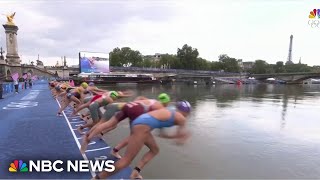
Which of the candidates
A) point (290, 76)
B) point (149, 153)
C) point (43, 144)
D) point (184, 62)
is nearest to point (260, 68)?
point (290, 76)

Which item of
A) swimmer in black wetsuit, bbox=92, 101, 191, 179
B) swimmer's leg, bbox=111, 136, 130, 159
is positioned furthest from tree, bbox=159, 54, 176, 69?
swimmer in black wetsuit, bbox=92, 101, 191, 179

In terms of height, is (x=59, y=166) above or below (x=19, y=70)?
above

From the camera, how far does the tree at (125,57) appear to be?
12731 cm

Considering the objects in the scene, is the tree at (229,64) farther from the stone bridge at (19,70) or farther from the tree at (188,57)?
the stone bridge at (19,70)

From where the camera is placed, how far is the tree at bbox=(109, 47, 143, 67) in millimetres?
127312

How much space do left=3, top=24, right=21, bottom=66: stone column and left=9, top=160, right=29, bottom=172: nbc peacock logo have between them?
3590 inches

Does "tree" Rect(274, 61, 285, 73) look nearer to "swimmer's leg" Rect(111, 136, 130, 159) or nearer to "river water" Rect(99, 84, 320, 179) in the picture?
"river water" Rect(99, 84, 320, 179)

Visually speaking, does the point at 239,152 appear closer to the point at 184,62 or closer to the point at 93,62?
the point at 93,62

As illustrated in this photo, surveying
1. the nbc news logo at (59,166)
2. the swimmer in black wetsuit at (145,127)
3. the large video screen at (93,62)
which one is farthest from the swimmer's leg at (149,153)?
the large video screen at (93,62)

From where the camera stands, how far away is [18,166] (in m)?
7.59

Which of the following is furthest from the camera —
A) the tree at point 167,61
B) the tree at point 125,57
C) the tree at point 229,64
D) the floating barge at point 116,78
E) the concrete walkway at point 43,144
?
the tree at point 229,64

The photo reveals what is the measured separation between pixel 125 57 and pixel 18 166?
124 metres

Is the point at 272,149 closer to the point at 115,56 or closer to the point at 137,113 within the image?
the point at 137,113

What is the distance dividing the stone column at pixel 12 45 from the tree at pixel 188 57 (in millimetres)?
71665
